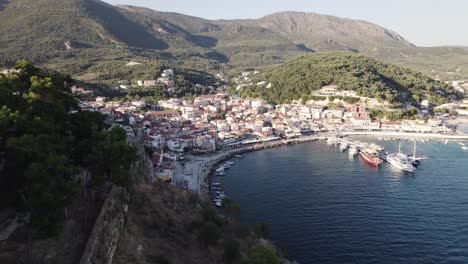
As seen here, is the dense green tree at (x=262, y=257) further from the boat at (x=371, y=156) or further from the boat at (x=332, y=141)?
the boat at (x=332, y=141)

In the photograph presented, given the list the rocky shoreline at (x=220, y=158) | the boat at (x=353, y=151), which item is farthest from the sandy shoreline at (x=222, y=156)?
the boat at (x=353, y=151)

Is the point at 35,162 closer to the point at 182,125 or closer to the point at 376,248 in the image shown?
the point at 376,248

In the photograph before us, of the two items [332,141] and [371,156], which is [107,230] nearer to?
[371,156]

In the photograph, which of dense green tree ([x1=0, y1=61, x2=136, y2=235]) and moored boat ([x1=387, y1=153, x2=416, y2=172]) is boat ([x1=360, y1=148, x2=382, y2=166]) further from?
dense green tree ([x1=0, y1=61, x2=136, y2=235])

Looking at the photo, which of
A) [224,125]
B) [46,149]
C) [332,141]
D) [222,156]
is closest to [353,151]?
[332,141]

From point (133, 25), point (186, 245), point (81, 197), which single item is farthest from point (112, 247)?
point (133, 25)
